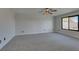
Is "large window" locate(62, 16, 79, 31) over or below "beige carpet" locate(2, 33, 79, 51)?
over

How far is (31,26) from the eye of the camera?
8.29 meters

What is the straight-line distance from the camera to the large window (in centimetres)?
651

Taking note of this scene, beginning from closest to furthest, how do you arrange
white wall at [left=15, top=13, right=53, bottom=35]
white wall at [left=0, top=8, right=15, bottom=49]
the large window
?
1. white wall at [left=0, top=8, right=15, bottom=49]
2. the large window
3. white wall at [left=15, top=13, right=53, bottom=35]

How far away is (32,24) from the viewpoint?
834cm

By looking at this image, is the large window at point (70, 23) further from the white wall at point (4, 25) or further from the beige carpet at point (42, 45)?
the white wall at point (4, 25)

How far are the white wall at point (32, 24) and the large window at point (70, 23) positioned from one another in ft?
4.74

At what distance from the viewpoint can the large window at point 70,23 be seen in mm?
6512

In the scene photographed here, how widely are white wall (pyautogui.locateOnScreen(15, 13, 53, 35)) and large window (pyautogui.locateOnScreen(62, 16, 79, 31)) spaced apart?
1.44m

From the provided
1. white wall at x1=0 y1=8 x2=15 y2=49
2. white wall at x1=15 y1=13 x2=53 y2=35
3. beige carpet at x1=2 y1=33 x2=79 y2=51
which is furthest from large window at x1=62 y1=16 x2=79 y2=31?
white wall at x1=0 y1=8 x2=15 y2=49

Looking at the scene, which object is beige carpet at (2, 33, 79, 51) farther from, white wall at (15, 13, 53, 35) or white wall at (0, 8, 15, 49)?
white wall at (15, 13, 53, 35)

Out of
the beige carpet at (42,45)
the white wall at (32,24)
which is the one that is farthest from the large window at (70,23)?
the beige carpet at (42,45)
